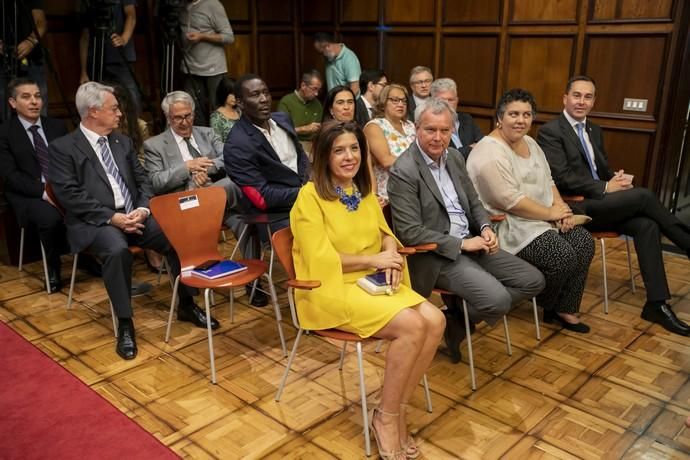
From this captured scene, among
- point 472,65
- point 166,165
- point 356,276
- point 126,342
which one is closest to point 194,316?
point 126,342

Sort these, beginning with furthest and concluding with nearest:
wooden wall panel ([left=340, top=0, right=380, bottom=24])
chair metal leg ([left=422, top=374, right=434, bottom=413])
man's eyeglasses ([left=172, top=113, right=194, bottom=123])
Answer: wooden wall panel ([left=340, top=0, right=380, bottom=24])
man's eyeglasses ([left=172, top=113, right=194, bottom=123])
chair metal leg ([left=422, top=374, right=434, bottom=413])

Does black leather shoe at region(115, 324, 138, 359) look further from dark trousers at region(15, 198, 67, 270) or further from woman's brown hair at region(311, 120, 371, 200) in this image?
woman's brown hair at region(311, 120, 371, 200)

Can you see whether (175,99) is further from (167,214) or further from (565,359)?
(565,359)

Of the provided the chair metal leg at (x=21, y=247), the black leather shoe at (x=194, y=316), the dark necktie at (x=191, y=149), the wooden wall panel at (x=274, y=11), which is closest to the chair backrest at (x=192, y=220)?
the black leather shoe at (x=194, y=316)

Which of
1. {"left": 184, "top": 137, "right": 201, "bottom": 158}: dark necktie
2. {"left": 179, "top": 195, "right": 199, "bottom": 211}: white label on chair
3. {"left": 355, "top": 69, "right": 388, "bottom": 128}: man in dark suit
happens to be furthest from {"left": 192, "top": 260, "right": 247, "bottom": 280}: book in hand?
{"left": 355, "top": 69, "right": 388, "bottom": 128}: man in dark suit

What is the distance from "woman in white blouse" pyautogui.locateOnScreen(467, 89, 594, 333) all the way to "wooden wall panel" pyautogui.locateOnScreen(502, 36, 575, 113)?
7.59 feet

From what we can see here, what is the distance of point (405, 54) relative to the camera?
6.57 metres

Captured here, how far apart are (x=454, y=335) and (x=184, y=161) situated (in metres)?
1.96

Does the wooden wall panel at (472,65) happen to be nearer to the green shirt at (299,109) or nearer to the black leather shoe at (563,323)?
the green shirt at (299,109)

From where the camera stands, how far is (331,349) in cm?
324

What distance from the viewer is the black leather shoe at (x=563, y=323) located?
11.2 feet

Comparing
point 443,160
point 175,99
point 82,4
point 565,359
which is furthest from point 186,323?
point 82,4

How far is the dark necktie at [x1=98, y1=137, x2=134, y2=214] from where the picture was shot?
341 cm

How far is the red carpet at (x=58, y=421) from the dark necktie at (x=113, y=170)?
3.14 ft
